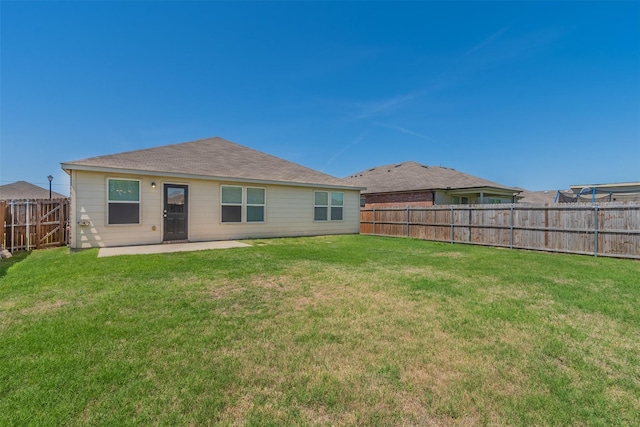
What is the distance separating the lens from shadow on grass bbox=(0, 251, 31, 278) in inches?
239

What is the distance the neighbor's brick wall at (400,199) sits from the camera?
53.7 feet

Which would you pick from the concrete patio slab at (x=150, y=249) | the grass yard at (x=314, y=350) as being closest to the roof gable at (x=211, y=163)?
the concrete patio slab at (x=150, y=249)

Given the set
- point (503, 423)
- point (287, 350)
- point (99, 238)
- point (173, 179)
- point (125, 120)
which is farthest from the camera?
point (125, 120)

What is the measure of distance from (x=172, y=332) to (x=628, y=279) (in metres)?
8.21

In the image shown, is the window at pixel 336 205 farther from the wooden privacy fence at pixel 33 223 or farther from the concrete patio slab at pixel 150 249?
the wooden privacy fence at pixel 33 223

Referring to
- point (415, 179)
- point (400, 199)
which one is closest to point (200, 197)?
point (400, 199)

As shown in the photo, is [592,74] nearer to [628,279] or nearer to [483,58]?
[483,58]

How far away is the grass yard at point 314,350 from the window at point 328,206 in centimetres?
806

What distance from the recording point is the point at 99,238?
874 centimetres

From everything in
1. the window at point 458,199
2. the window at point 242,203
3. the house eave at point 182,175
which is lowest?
the window at point 242,203

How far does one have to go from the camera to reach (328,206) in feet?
45.3

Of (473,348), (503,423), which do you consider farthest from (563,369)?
(503,423)

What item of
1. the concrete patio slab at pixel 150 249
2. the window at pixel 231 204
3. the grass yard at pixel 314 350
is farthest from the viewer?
the window at pixel 231 204

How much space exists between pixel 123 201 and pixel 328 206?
825 cm
